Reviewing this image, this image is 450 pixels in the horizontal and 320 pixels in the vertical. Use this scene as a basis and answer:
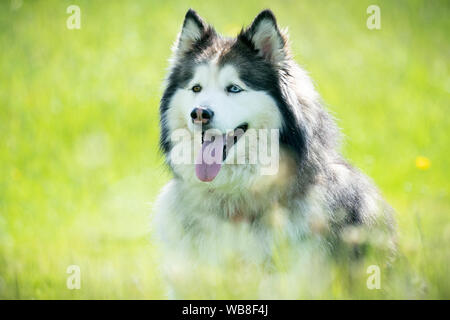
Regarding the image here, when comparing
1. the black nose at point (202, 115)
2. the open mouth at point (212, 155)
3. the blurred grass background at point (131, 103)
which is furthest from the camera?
the blurred grass background at point (131, 103)

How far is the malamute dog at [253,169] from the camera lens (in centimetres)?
380

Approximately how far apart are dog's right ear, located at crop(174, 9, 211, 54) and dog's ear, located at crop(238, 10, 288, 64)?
327 mm

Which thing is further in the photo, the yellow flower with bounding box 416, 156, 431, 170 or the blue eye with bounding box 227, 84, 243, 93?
the yellow flower with bounding box 416, 156, 431, 170

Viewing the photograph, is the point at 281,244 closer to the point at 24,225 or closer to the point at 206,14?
the point at 24,225

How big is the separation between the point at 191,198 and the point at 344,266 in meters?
1.23

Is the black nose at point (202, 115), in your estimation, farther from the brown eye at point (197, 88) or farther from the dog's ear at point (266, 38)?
the dog's ear at point (266, 38)

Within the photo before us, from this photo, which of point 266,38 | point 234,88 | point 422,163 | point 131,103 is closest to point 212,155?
point 234,88

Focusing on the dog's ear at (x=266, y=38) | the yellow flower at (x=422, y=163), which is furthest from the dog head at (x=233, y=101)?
the yellow flower at (x=422, y=163)

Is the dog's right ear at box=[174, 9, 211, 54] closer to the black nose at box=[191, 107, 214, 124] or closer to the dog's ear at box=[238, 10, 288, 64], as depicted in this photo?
the dog's ear at box=[238, 10, 288, 64]

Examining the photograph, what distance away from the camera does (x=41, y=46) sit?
9.94 metres

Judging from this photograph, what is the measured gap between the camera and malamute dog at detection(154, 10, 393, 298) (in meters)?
3.80

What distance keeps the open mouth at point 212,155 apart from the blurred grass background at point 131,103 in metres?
2.18

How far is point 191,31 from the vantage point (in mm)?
4293

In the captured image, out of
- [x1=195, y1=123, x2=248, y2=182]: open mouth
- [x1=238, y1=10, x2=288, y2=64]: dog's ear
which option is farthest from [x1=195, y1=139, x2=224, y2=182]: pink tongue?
[x1=238, y1=10, x2=288, y2=64]: dog's ear
